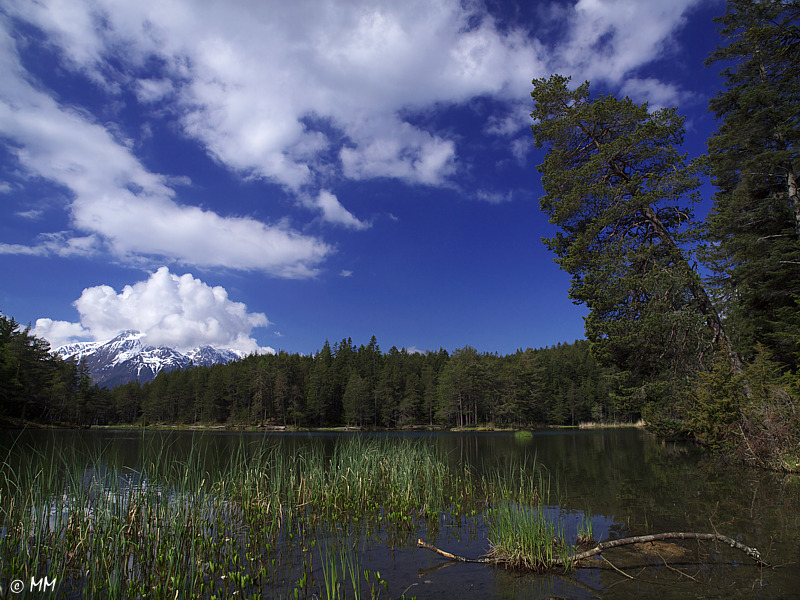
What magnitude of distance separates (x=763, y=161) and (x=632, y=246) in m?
5.90

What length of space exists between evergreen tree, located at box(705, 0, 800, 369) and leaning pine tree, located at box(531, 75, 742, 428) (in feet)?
6.59

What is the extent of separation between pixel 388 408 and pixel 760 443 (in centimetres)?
8009

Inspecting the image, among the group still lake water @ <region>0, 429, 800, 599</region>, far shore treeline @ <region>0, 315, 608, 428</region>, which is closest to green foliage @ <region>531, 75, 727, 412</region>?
still lake water @ <region>0, 429, 800, 599</region>

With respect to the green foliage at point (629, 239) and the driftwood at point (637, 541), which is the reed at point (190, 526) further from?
the green foliage at point (629, 239)

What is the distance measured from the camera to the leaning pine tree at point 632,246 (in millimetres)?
17438

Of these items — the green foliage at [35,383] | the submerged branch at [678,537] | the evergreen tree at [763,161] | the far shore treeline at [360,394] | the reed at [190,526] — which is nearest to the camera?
the reed at [190,526]

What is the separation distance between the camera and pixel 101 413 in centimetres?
9881

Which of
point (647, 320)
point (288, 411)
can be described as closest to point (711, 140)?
point (647, 320)

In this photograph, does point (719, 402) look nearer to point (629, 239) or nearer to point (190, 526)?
point (629, 239)

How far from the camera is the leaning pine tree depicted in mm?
17438

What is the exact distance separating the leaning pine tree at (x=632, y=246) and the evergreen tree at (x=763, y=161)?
6.59 feet

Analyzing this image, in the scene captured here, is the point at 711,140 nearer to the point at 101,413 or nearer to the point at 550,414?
the point at 550,414

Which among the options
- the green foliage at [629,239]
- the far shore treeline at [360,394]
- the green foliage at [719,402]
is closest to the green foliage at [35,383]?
the far shore treeline at [360,394]

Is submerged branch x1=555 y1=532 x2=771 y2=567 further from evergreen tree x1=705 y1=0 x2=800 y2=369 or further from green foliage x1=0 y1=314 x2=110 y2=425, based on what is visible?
green foliage x1=0 y1=314 x2=110 y2=425
